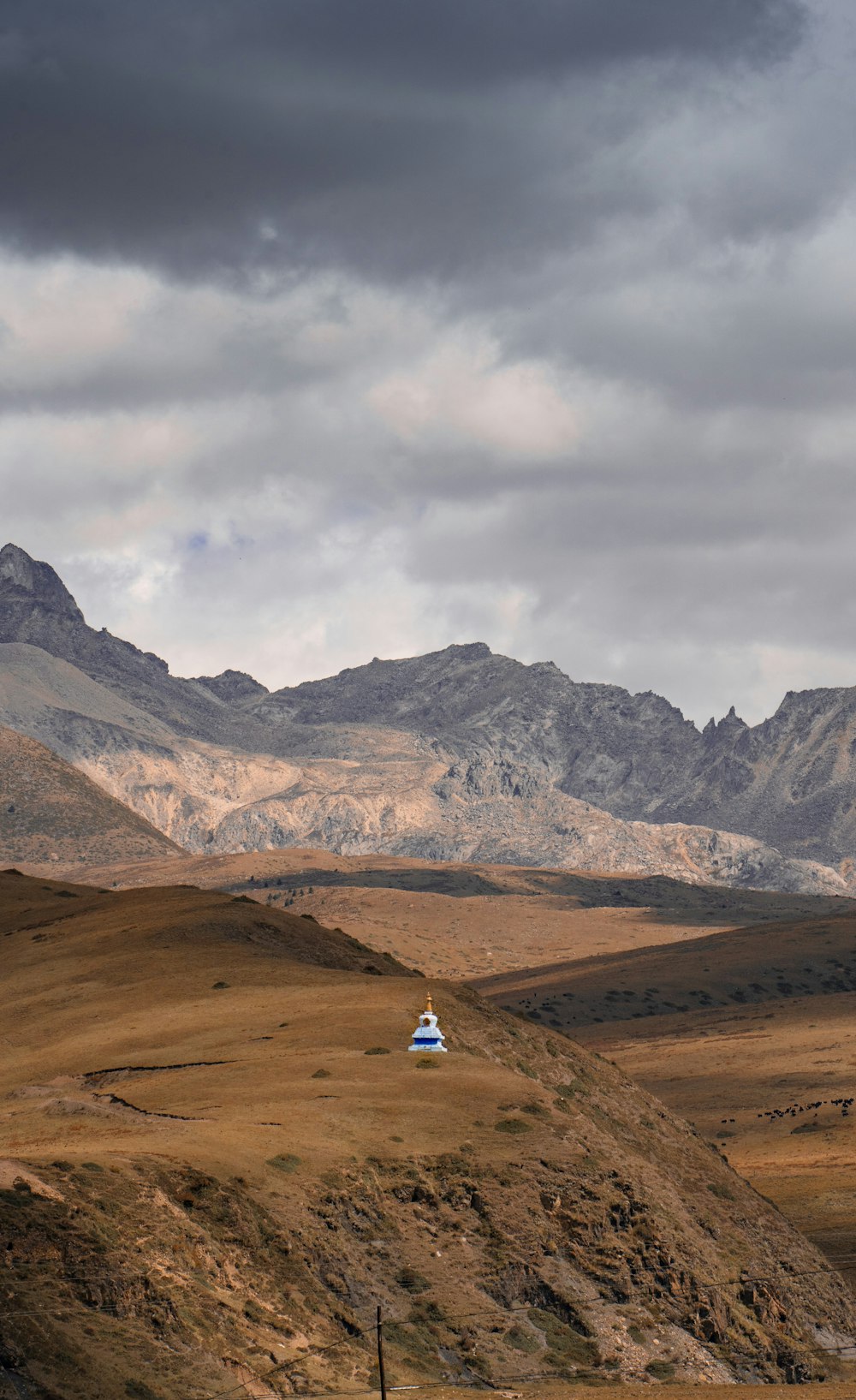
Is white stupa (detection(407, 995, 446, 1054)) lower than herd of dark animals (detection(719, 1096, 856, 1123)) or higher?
higher

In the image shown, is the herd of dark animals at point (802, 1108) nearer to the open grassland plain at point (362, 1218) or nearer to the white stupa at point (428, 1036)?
the open grassland plain at point (362, 1218)

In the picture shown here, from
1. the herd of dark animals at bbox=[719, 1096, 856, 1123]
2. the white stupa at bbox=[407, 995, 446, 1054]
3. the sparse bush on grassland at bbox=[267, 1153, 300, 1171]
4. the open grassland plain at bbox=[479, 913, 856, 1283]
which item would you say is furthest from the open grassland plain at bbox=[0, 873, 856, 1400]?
the herd of dark animals at bbox=[719, 1096, 856, 1123]

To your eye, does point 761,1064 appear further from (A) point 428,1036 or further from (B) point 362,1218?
(B) point 362,1218

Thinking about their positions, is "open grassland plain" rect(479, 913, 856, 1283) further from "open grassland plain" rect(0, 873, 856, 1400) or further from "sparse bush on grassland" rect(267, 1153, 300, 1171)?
"sparse bush on grassland" rect(267, 1153, 300, 1171)

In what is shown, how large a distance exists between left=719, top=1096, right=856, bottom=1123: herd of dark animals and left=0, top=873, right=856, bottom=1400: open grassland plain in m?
47.6

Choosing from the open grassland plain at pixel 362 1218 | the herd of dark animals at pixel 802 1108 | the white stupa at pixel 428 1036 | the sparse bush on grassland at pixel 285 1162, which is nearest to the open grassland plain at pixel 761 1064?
the herd of dark animals at pixel 802 1108

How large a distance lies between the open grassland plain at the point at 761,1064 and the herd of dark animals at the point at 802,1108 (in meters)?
0.13

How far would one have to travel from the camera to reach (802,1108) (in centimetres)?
11500

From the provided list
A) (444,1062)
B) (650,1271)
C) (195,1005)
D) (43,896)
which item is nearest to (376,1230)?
(650,1271)

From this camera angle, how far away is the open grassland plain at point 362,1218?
3516cm

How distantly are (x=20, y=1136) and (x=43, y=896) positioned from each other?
84110 millimetres

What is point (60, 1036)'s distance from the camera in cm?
7525

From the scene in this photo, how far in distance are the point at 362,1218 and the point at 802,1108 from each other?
77728mm

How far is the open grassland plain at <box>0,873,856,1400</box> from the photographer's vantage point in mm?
35156
